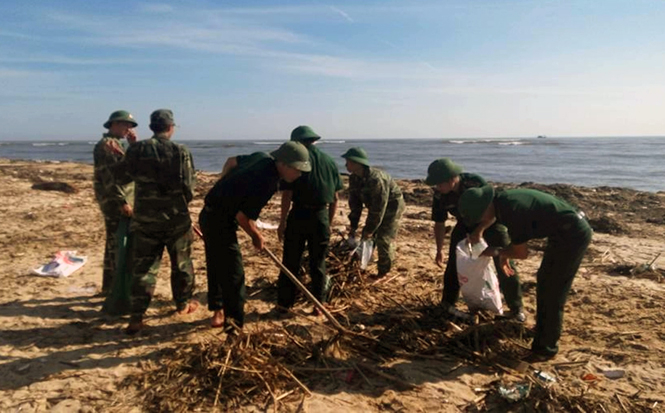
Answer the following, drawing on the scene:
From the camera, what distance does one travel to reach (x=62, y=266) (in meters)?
5.92

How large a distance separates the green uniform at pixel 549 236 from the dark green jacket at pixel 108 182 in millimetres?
3608

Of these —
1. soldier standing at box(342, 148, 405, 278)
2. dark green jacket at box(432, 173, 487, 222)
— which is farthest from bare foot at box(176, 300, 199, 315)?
dark green jacket at box(432, 173, 487, 222)

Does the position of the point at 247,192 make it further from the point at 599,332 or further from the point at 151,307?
the point at 599,332

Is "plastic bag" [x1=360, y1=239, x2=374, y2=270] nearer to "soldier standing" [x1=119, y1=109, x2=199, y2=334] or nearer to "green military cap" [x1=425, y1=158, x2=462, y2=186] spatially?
"green military cap" [x1=425, y1=158, x2=462, y2=186]

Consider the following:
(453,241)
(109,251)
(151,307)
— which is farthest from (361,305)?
(109,251)

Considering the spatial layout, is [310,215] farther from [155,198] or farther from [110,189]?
[110,189]

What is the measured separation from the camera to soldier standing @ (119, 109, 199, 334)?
4.05 meters

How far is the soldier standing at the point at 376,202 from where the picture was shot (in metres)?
5.38

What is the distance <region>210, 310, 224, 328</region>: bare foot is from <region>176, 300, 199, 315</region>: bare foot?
0.39 meters

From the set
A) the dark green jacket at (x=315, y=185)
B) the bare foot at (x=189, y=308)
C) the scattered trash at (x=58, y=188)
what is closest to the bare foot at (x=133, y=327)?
the bare foot at (x=189, y=308)

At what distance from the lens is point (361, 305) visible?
16.9 ft

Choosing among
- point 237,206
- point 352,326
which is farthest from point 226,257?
point 352,326

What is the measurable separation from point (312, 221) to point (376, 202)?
1095 millimetres

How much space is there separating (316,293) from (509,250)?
81.4 inches
